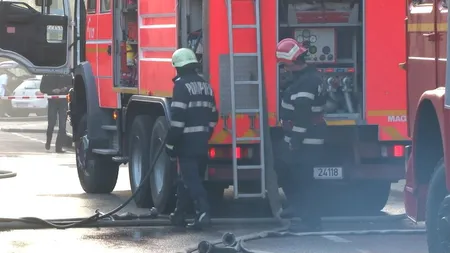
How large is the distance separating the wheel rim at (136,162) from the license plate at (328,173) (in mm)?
2469

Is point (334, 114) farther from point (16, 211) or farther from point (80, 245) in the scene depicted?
point (16, 211)

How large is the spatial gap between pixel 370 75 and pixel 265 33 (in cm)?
109

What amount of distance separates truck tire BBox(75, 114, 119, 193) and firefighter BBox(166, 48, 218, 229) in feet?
12.8

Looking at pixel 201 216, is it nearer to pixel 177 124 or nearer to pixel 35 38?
pixel 177 124

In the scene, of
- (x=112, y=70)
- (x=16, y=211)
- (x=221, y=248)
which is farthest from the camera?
(x=112, y=70)

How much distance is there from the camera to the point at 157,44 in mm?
12094


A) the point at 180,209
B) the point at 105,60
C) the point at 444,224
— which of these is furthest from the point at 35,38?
the point at 444,224

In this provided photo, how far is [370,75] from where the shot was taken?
445 inches

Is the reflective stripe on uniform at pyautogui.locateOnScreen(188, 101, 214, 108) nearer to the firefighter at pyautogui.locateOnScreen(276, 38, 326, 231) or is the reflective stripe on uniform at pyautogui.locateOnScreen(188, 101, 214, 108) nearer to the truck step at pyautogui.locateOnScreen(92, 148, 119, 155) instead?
the firefighter at pyautogui.locateOnScreen(276, 38, 326, 231)

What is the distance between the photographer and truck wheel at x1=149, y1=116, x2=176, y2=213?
11.9 metres

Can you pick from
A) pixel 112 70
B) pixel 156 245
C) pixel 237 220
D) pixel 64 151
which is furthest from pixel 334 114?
pixel 64 151

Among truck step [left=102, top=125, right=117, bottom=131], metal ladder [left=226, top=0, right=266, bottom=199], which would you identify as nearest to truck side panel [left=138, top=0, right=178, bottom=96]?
metal ladder [left=226, top=0, right=266, bottom=199]

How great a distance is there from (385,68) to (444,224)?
4.23 metres

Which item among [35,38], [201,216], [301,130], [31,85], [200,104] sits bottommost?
[201,216]
